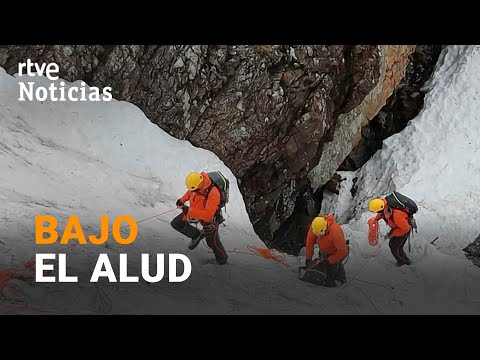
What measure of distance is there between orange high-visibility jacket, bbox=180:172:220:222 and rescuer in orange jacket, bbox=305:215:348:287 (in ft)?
4.25

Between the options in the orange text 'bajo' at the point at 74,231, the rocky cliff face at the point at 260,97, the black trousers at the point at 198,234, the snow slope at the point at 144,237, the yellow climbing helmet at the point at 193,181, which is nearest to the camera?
the snow slope at the point at 144,237

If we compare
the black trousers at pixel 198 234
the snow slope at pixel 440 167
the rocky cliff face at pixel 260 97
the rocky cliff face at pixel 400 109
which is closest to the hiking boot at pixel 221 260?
the black trousers at pixel 198 234

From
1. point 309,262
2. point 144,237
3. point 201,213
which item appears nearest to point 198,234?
point 201,213

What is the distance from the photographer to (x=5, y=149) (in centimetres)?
700

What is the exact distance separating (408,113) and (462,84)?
1.32m

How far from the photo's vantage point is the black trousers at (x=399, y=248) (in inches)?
299

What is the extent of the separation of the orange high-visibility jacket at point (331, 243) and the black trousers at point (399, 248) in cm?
129

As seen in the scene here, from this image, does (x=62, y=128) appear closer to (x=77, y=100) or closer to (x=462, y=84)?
(x=77, y=100)

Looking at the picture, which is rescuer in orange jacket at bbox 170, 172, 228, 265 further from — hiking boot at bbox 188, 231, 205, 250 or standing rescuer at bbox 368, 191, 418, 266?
standing rescuer at bbox 368, 191, 418, 266

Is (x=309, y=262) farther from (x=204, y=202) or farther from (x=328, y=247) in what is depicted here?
(x=204, y=202)

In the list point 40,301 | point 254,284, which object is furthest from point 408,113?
point 40,301

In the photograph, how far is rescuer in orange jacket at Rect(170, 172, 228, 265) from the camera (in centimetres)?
645

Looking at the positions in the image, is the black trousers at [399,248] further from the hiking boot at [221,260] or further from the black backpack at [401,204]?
the hiking boot at [221,260]

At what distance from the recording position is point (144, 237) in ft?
22.4
